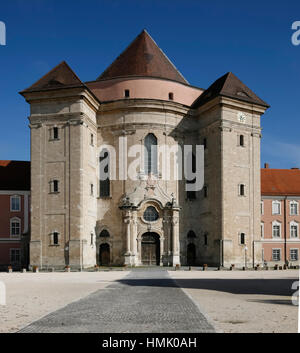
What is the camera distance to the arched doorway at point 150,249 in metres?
46.3

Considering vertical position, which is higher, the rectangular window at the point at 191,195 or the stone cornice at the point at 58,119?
the stone cornice at the point at 58,119

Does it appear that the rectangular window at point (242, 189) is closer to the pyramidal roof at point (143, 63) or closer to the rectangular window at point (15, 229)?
the pyramidal roof at point (143, 63)

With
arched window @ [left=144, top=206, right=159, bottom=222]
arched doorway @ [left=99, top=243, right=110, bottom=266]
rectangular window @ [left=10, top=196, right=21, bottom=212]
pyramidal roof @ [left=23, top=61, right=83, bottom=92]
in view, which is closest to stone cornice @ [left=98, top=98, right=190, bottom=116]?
pyramidal roof @ [left=23, top=61, right=83, bottom=92]

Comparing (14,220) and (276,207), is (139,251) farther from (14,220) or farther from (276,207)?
(276,207)

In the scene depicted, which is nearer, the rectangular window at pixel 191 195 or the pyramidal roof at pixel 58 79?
the pyramidal roof at pixel 58 79

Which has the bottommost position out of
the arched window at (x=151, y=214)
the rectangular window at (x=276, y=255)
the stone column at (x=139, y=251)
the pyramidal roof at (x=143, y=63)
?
the rectangular window at (x=276, y=255)

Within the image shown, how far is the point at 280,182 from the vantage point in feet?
187

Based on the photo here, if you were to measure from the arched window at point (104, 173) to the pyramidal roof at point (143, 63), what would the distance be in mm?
8400

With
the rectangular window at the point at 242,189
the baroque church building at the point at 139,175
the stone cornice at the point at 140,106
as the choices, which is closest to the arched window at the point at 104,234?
the baroque church building at the point at 139,175

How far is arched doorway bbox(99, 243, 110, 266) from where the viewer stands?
1833 inches

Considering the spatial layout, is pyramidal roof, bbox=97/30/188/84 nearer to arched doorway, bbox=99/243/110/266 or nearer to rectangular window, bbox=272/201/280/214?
rectangular window, bbox=272/201/280/214

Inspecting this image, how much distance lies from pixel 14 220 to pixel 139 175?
44.5 ft

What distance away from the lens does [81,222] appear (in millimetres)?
42406

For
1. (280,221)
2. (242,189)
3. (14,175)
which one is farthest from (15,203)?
(280,221)
